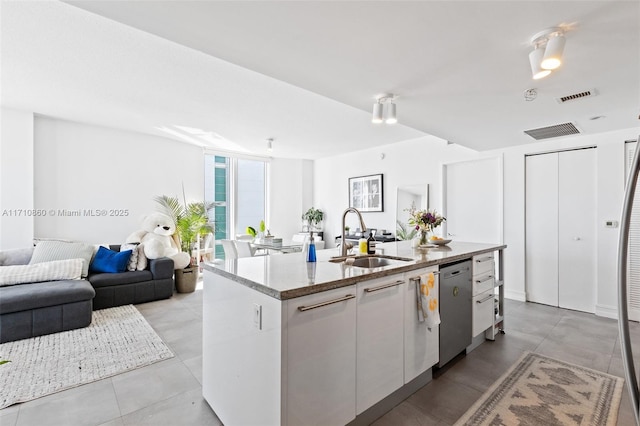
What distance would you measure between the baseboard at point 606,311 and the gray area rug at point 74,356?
4857 mm

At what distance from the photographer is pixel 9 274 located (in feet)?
10.6

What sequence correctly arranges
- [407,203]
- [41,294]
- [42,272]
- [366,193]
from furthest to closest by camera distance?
[366,193] < [407,203] < [42,272] < [41,294]

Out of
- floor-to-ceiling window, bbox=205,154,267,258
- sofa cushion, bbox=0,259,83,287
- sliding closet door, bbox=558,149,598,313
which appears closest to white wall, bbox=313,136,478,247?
sliding closet door, bbox=558,149,598,313

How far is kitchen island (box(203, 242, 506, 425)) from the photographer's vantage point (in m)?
1.39

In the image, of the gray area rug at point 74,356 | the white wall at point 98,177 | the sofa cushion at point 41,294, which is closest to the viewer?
the gray area rug at point 74,356

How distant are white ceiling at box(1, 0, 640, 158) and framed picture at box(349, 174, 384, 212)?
81.4 inches

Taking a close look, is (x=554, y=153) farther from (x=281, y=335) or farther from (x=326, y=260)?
(x=281, y=335)

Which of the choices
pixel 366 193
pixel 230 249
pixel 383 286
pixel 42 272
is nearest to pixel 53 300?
pixel 42 272

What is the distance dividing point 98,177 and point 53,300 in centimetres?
259

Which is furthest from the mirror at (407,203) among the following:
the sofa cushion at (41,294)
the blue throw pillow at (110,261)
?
the sofa cushion at (41,294)

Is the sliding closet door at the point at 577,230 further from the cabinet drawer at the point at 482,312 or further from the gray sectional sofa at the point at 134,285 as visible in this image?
the gray sectional sofa at the point at 134,285

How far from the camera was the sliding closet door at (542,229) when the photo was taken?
4039 millimetres

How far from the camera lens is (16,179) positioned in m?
4.13

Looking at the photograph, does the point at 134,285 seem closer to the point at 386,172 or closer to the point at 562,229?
the point at 386,172
